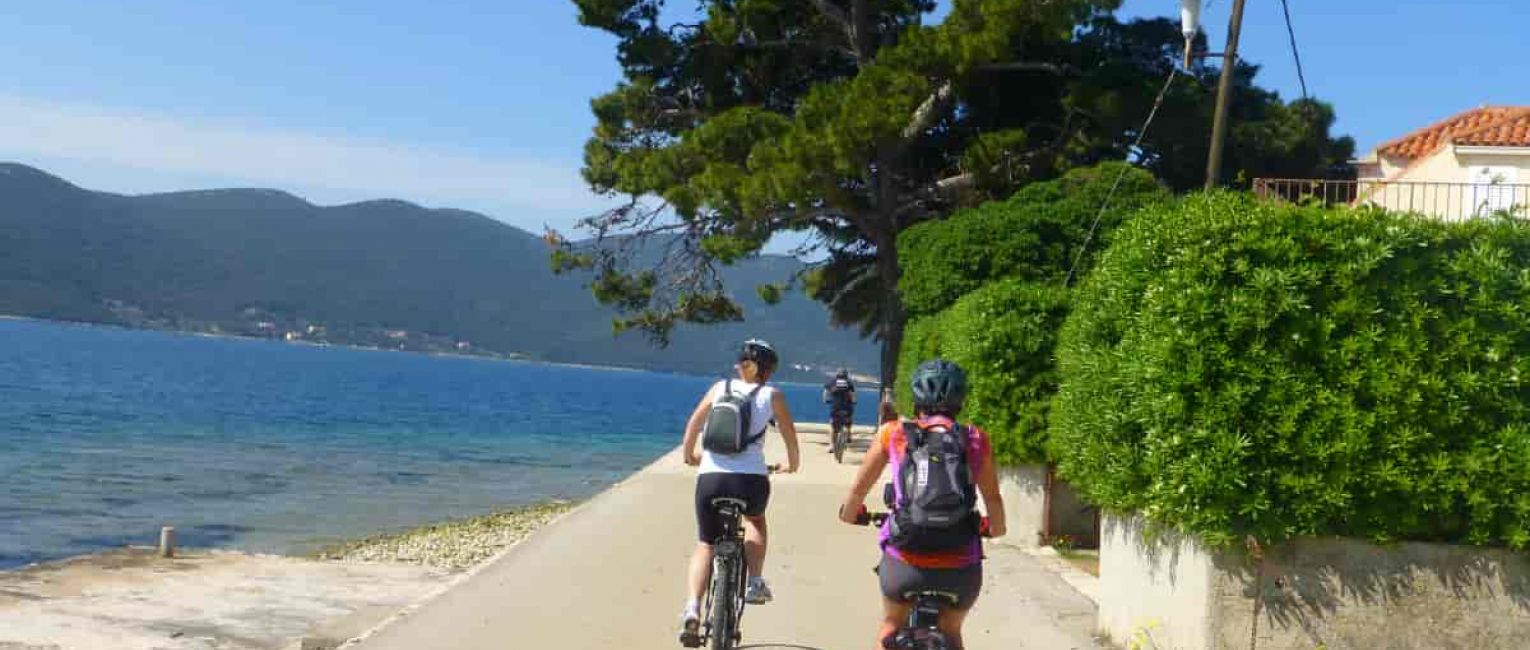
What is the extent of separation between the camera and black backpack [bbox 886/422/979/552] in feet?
17.6

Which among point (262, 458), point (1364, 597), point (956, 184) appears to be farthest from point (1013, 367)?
point (262, 458)

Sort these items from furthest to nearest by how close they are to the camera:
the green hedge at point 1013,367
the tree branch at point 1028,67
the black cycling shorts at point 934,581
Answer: the tree branch at point 1028,67, the green hedge at point 1013,367, the black cycling shorts at point 934,581

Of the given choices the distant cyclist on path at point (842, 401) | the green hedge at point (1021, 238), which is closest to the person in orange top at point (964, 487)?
the green hedge at point (1021, 238)

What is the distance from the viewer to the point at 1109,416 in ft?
27.9

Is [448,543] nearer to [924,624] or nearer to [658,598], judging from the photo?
[658,598]

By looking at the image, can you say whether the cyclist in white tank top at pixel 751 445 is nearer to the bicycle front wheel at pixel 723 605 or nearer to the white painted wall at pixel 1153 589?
the bicycle front wheel at pixel 723 605

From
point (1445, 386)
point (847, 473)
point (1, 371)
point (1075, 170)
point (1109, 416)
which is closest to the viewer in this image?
point (1445, 386)

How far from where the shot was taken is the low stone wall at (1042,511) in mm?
14422

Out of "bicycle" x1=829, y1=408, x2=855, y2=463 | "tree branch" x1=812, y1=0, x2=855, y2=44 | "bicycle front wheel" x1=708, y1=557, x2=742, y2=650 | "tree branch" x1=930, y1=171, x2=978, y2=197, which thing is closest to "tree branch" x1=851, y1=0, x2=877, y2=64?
"tree branch" x1=812, y1=0, x2=855, y2=44

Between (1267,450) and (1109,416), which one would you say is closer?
(1267,450)

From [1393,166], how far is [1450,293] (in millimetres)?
20212

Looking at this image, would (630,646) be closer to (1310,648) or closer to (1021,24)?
(1310,648)

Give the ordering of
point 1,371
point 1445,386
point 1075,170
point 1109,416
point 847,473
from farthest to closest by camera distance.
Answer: point 1,371 → point 1075,170 → point 847,473 → point 1109,416 → point 1445,386

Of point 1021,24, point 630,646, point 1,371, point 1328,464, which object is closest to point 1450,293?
point 1328,464
